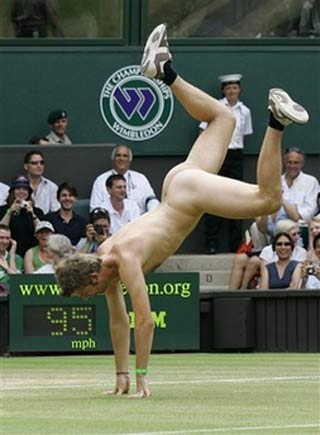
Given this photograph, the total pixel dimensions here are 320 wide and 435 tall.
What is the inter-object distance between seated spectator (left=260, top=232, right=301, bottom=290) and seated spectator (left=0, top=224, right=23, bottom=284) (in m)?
2.93

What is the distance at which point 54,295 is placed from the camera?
17.7 m

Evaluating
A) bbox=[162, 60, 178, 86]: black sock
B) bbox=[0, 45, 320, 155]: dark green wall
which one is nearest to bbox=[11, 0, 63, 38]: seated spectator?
bbox=[0, 45, 320, 155]: dark green wall

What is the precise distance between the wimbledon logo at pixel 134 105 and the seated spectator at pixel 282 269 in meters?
4.28

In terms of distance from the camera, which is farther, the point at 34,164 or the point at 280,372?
the point at 34,164

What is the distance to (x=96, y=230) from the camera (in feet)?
61.7

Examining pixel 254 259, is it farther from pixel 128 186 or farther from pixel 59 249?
pixel 59 249

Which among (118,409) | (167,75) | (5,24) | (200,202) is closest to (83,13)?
(5,24)

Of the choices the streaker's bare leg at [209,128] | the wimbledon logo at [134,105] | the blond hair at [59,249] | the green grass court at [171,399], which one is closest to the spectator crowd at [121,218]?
the wimbledon logo at [134,105]

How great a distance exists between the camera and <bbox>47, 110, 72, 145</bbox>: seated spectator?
2083 cm

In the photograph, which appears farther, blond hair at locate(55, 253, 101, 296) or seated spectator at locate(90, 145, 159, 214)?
seated spectator at locate(90, 145, 159, 214)

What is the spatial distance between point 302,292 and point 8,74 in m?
6.17

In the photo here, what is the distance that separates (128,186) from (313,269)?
297cm

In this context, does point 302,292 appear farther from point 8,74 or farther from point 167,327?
point 8,74

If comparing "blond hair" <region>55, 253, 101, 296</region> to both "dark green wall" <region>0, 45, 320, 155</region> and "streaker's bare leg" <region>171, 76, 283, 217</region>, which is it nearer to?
"streaker's bare leg" <region>171, 76, 283, 217</region>
